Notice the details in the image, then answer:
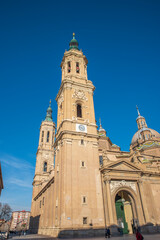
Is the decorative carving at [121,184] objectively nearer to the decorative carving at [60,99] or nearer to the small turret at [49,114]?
the decorative carving at [60,99]

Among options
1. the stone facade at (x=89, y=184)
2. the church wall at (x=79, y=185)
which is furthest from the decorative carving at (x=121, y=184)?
the church wall at (x=79, y=185)

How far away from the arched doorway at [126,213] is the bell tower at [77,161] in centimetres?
377

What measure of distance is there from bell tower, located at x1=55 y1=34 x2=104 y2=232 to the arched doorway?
3.77 m

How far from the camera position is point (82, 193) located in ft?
69.3

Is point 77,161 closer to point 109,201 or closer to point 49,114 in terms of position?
point 109,201

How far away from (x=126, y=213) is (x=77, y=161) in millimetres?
10010

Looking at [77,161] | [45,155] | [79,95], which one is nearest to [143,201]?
[77,161]

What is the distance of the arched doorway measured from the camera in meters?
22.8

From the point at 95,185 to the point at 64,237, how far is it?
256 inches

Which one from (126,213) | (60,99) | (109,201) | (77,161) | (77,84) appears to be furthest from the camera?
(60,99)

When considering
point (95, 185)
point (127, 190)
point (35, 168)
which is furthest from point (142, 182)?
point (35, 168)

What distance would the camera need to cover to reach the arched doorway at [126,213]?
22750 mm

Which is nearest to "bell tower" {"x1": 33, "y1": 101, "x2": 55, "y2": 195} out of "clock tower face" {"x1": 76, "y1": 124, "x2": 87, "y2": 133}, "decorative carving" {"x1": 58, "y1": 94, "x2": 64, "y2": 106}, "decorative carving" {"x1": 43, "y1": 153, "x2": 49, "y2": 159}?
"decorative carving" {"x1": 43, "y1": 153, "x2": 49, "y2": 159}

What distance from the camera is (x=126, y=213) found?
80.9ft
